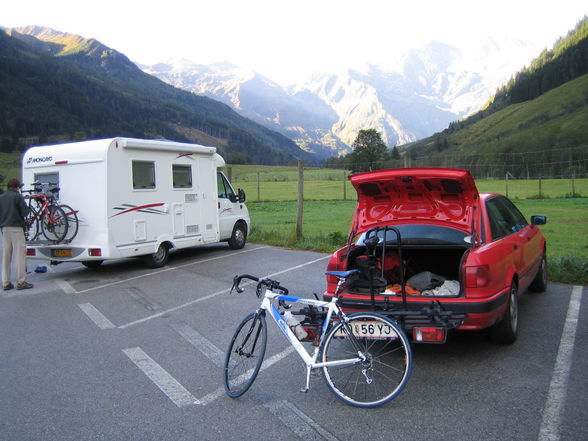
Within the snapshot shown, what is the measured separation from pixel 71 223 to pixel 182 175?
8.52ft

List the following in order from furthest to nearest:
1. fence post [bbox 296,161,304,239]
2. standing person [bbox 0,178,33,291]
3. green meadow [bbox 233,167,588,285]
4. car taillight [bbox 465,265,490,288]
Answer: fence post [bbox 296,161,304,239]
green meadow [bbox 233,167,588,285]
standing person [bbox 0,178,33,291]
car taillight [bbox 465,265,490,288]

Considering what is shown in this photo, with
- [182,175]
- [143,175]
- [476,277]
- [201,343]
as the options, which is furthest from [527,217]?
[201,343]

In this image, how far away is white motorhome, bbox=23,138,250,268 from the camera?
960cm

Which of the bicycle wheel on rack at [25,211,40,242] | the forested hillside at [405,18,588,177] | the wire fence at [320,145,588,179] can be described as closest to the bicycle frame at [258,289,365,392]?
the bicycle wheel on rack at [25,211,40,242]

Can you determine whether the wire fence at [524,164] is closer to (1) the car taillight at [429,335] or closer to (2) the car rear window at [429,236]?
(2) the car rear window at [429,236]

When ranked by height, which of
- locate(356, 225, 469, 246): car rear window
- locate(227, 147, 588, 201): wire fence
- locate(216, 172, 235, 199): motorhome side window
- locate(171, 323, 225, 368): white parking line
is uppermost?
locate(227, 147, 588, 201): wire fence

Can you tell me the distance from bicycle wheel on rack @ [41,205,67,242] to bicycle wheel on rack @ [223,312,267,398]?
21.8ft

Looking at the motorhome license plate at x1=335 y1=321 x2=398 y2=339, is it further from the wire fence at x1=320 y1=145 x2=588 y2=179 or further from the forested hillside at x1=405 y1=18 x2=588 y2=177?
the forested hillside at x1=405 y1=18 x2=588 y2=177

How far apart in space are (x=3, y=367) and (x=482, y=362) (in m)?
4.51

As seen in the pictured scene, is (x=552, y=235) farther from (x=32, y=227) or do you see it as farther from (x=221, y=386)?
(x=32, y=227)

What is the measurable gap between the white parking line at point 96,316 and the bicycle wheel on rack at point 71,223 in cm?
247

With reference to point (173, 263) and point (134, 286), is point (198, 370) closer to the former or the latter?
point (134, 286)

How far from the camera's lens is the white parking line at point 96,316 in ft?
21.2

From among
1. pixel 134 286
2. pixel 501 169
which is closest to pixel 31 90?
pixel 501 169
